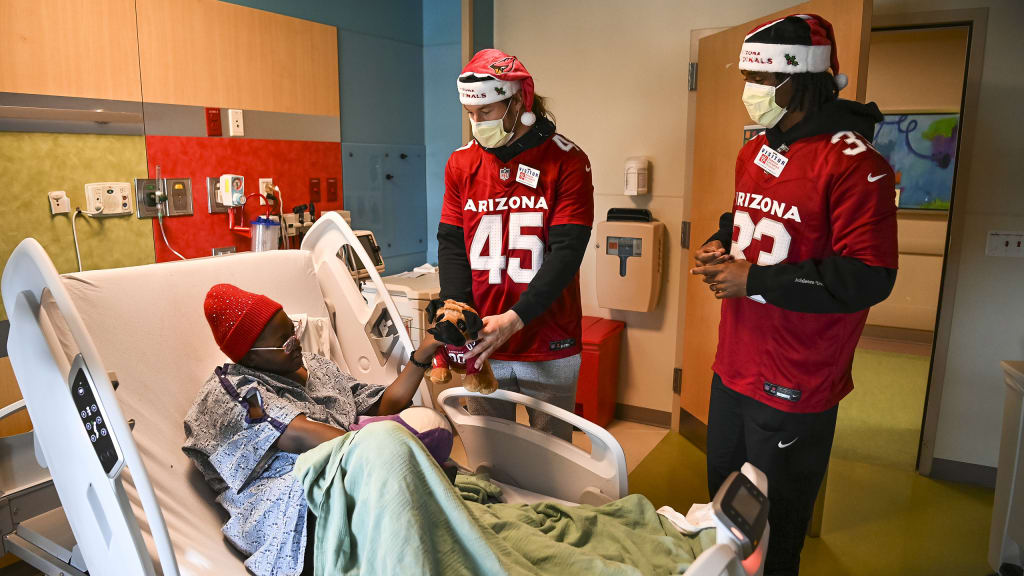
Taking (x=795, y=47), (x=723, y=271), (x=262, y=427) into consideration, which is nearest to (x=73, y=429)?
(x=262, y=427)

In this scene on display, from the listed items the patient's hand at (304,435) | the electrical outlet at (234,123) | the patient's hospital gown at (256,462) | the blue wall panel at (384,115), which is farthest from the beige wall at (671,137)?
the patient's hand at (304,435)

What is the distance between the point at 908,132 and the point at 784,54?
4650mm

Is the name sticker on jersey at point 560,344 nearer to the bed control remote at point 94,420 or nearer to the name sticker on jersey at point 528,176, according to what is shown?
the name sticker on jersey at point 528,176

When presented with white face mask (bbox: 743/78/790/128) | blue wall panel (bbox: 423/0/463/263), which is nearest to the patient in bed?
white face mask (bbox: 743/78/790/128)

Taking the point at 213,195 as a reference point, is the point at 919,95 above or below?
above

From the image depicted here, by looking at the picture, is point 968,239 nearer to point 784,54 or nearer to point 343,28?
point 784,54

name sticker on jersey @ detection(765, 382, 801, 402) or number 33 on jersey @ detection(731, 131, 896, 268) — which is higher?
number 33 on jersey @ detection(731, 131, 896, 268)

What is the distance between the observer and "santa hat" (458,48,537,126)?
1851mm

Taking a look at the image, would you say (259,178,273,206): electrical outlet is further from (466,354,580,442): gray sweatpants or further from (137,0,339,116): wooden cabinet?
(466,354,580,442): gray sweatpants

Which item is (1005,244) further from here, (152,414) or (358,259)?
(152,414)

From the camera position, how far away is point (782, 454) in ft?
5.98

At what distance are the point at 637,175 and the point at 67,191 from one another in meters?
2.64

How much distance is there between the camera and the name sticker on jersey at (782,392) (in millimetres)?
1778

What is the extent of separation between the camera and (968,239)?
3.04 metres
